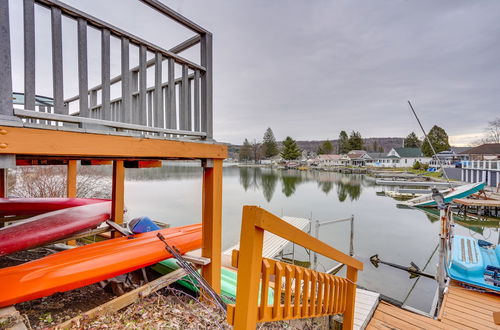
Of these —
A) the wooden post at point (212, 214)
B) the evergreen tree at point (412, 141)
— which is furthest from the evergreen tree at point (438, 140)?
the wooden post at point (212, 214)

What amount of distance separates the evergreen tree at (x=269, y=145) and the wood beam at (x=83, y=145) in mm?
83972

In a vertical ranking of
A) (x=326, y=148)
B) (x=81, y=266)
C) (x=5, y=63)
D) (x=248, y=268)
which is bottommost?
(x=81, y=266)

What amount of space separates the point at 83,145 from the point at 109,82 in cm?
53

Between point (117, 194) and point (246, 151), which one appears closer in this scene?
point (117, 194)

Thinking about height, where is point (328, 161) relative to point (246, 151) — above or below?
below

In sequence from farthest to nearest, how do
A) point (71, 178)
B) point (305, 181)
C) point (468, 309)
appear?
point (305, 181), point (71, 178), point (468, 309)

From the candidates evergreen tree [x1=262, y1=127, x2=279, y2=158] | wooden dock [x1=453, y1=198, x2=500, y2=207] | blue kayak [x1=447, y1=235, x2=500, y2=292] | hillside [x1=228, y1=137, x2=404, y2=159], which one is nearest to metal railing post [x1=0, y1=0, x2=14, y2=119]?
blue kayak [x1=447, y1=235, x2=500, y2=292]

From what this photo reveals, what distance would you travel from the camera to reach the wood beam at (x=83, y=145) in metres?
1.30

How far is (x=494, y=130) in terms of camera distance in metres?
44.7

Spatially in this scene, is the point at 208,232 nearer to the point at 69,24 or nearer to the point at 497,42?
the point at 69,24

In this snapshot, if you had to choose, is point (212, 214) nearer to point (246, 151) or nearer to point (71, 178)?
point (71, 178)

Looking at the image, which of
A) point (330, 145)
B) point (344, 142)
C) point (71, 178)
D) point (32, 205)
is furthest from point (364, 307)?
point (330, 145)

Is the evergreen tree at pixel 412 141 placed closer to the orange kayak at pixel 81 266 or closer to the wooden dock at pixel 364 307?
the wooden dock at pixel 364 307

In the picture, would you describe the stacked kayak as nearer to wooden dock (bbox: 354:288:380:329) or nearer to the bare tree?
wooden dock (bbox: 354:288:380:329)
